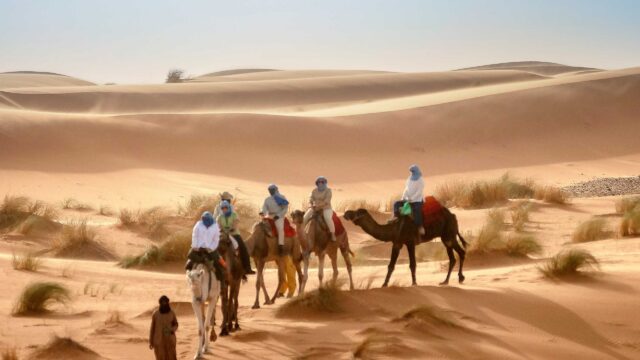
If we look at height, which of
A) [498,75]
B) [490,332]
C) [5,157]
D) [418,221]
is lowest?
[490,332]

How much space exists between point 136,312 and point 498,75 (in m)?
78.7

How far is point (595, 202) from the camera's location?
89.3 feet

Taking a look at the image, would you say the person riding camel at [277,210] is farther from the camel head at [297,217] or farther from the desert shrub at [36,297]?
the desert shrub at [36,297]

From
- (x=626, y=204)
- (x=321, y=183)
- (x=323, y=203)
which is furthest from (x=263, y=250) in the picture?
(x=626, y=204)

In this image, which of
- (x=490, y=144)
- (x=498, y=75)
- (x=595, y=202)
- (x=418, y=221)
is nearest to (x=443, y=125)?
(x=490, y=144)

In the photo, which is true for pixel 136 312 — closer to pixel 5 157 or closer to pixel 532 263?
pixel 532 263

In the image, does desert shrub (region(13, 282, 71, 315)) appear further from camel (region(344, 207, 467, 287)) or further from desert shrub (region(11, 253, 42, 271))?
camel (region(344, 207, 467, 287))

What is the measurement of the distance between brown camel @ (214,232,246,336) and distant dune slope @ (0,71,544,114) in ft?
182

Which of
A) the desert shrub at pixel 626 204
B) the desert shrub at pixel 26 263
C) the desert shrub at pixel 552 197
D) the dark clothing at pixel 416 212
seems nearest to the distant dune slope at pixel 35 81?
the desert shrub at pixel 552 197

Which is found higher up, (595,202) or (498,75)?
(498,75)

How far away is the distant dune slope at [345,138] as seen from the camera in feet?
130

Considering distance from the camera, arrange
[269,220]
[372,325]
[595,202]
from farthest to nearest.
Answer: [595,202], [269,220], [372,325]

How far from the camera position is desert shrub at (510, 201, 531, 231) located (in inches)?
918

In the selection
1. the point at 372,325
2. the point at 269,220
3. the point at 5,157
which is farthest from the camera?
the point at 5,157
